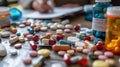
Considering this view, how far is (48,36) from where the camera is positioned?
2.10 feet

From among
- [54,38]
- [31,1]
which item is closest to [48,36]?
[54,38]

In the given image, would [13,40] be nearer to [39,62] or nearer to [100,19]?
[39,62]

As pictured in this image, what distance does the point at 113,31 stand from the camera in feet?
1.83

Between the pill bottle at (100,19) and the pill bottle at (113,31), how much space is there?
61 mm

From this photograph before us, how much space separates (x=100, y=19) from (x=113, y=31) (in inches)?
3.1

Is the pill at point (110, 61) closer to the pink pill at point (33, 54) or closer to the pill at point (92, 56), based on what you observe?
the pill at point (92, 56)

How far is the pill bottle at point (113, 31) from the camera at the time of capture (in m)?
0.53

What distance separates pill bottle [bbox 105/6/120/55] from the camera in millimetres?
527

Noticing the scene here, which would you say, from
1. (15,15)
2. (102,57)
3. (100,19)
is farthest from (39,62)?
(15,15)

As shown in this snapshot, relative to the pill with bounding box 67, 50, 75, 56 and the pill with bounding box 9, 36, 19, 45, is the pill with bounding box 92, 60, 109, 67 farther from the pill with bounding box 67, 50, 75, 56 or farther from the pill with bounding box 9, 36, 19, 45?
the pill with bounding box 9, 36, 19, 45

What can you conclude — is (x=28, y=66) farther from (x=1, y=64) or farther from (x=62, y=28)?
(x=62, y=28)

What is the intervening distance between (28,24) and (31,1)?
0.31 metres

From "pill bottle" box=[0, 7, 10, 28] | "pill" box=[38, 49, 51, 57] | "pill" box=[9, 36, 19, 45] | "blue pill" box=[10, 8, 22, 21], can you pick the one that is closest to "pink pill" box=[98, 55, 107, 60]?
"pill" box=[38, 49, 51, 57]

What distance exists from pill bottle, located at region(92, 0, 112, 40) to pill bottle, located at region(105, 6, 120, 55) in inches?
2.4
